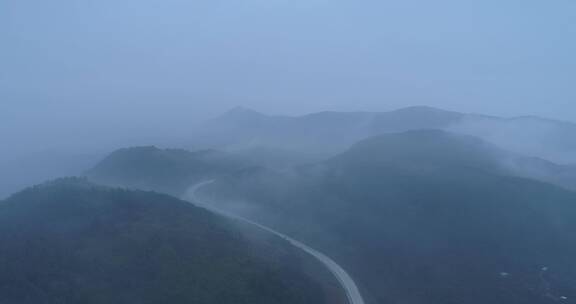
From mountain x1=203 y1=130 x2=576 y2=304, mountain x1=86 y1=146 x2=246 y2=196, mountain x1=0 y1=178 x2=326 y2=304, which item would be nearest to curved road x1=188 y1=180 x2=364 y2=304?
mountain x1=203 y1=130 x2=576 y2=304

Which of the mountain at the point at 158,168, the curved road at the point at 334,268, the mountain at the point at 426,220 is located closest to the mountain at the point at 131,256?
the curved road at the point at 334,268

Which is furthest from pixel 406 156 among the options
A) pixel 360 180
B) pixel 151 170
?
pixel 151 170

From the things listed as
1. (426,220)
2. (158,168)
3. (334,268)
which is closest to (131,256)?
(334,268)

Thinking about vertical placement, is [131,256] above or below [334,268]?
above

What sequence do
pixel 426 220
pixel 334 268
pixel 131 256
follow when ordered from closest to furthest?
pixel 131 256 < pixel 334 268 < pixel 426 220

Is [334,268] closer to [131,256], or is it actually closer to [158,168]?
[131,256]

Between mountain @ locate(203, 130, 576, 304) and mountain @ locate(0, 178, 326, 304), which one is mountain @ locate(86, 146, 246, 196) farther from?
mountain @ locate(0, 178, 326, 304)

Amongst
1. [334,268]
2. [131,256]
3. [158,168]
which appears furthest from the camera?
[158,168]
